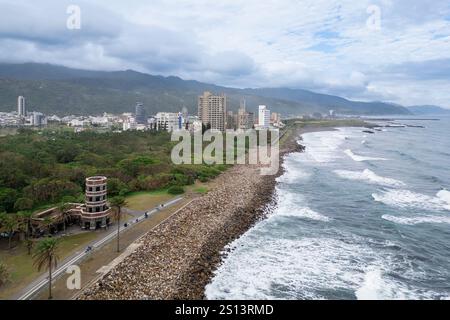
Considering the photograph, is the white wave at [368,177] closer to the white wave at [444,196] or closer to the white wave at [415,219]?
the white wave at [444,196]

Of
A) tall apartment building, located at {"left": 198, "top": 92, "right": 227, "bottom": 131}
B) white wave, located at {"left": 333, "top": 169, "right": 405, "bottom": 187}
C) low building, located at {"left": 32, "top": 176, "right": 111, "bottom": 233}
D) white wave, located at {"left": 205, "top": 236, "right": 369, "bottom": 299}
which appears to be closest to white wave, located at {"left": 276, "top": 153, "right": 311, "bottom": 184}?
white wave, located at {"left": 333, "top": 169, "right": 405, "bottom": 187}

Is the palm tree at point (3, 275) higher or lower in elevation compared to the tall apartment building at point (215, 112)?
lower

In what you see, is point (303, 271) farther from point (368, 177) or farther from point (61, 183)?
point (368, 177)

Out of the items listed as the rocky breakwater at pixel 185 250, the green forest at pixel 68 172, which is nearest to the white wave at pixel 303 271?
the rocky breakwater at pixel 185 250

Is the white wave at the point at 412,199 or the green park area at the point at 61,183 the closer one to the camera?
the green park area at the point at 61,183

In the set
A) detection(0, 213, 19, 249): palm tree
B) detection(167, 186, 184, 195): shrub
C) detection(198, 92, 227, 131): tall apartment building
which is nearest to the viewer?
detection(0, 213, 19, 249): palm tree

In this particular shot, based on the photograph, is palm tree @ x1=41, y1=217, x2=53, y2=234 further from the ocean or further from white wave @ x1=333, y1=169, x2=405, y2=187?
white wave @ x1=333, y1=169, x2=405, y2=187

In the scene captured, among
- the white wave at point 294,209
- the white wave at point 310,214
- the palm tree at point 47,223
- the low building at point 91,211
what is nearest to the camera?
the palm tree at point 47,223

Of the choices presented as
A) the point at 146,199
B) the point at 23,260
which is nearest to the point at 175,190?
the point at 146,199
